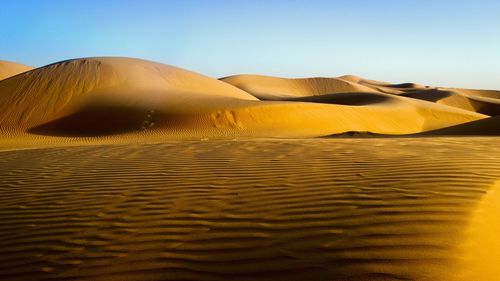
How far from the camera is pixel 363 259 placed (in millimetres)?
3076

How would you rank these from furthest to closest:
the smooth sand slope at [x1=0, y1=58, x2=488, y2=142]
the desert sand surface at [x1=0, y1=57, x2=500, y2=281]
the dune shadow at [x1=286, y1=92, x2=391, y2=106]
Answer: the dune shadow at [x1=286, y1=92, x2=391, y2=106]
the smooth sand slope at [x1=0, y1=58, x2=488, y2=142]
the desert sand surface at [x1=0, y1=57, x2=500, y2=281]

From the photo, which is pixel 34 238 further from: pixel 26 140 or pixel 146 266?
pixel 26 140

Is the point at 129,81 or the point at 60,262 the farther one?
the point at 129,81

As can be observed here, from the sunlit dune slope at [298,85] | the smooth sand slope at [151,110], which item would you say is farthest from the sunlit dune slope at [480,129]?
the sunlit dune slope at [298,85]

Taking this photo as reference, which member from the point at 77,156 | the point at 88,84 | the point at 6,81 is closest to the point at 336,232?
the point at 77,156

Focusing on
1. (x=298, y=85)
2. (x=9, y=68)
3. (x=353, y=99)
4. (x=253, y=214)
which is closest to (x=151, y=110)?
(x=253, y=214)

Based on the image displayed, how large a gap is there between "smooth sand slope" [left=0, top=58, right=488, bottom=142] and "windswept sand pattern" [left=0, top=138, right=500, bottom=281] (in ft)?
46.1

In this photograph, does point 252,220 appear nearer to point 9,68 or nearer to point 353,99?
point 353,99

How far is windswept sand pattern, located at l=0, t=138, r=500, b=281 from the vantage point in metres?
3.18

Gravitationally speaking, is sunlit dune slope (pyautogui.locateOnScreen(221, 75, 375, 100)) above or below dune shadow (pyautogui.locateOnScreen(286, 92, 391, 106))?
above

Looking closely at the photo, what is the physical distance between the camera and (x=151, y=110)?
80.4ft

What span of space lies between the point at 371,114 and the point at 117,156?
25.6m

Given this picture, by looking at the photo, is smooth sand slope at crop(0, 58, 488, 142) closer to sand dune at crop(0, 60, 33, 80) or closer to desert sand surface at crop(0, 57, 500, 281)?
desert sand surface at crop(0, 57, 500, 281)

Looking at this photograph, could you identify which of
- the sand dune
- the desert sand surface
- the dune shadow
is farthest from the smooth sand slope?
the sand dune
